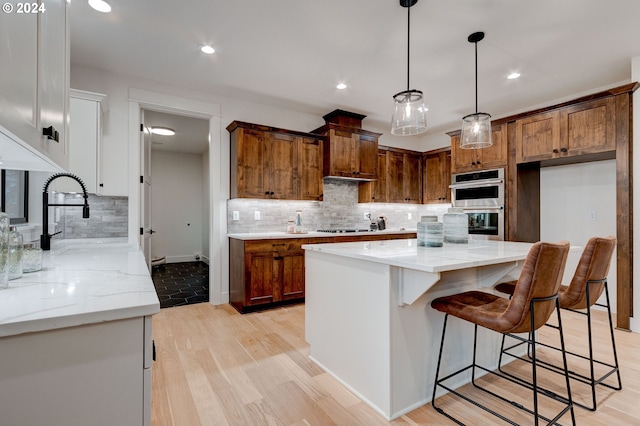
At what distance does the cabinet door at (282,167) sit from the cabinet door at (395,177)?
1.86 metres

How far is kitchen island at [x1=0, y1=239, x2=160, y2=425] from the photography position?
2.41 ft

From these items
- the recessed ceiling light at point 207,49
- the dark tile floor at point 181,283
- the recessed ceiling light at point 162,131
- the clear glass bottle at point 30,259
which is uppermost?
the recessed ceiling light at point 207,49

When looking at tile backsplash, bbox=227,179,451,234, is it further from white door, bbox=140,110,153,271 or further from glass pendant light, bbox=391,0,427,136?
glass pendant light, bbox=391,0,427,136

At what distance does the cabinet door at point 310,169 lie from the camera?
441 cm

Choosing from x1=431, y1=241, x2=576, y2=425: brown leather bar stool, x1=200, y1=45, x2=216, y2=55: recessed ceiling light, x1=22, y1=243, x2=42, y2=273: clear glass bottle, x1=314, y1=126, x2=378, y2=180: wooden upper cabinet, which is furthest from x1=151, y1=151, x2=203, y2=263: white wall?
x1=431, y1=241, x2=576, y2=425: brown leather bar stool

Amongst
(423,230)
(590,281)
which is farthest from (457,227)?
(590,281)

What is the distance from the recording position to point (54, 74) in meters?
1.24

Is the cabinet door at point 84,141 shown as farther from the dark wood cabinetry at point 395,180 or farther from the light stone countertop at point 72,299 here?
the dark wood cabinetry at point 395,180

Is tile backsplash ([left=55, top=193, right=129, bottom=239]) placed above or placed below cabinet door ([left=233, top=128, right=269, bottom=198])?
below

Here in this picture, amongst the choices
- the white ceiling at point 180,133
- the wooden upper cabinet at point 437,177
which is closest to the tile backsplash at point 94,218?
the white ceiling at point 180,133

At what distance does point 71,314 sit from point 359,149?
172 inches

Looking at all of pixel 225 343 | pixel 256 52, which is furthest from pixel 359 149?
pixel 225 343

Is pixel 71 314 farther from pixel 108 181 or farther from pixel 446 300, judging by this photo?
pixel 108 181

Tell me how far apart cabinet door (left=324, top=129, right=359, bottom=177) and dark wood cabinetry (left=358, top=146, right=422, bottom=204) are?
66 centimetres
